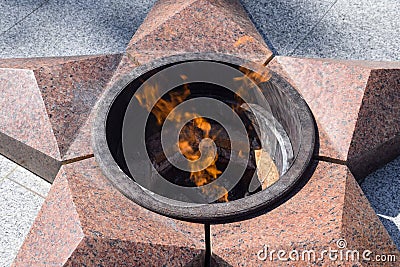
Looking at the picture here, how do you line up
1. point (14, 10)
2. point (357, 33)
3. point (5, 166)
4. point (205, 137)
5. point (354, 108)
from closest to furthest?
point (354, 108) < point (5, 166) < point (205, 137) < point (357, 33) < point (14, 10)

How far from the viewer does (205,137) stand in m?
3.05

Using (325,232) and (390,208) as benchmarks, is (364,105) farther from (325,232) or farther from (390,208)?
(325,232)

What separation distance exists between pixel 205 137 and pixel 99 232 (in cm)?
112

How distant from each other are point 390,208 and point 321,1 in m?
1.60

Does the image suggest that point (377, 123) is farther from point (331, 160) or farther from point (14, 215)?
point (14, 215)

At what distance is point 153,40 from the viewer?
2.95 meters

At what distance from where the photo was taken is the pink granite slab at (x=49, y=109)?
98.4 inches

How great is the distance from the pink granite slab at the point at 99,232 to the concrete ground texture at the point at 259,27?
0.72m

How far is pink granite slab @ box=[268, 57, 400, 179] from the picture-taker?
2.48 m

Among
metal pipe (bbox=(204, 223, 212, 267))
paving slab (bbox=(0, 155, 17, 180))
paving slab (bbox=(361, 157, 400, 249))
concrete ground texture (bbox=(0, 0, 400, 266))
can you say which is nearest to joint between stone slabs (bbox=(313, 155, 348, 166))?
paving slab (bbox=(361, 157, 400, 249))

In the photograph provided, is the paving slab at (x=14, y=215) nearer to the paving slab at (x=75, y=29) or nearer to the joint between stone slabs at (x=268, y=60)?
the paving slab at (x=75, y=29)

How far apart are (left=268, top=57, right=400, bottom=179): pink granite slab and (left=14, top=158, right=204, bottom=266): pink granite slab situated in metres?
0.79

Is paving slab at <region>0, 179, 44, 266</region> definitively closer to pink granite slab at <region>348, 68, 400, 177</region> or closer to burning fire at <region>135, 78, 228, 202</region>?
burning fire at <region>135, 78, 228, 202</region>

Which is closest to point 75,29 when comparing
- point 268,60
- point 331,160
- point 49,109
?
point 49,109
